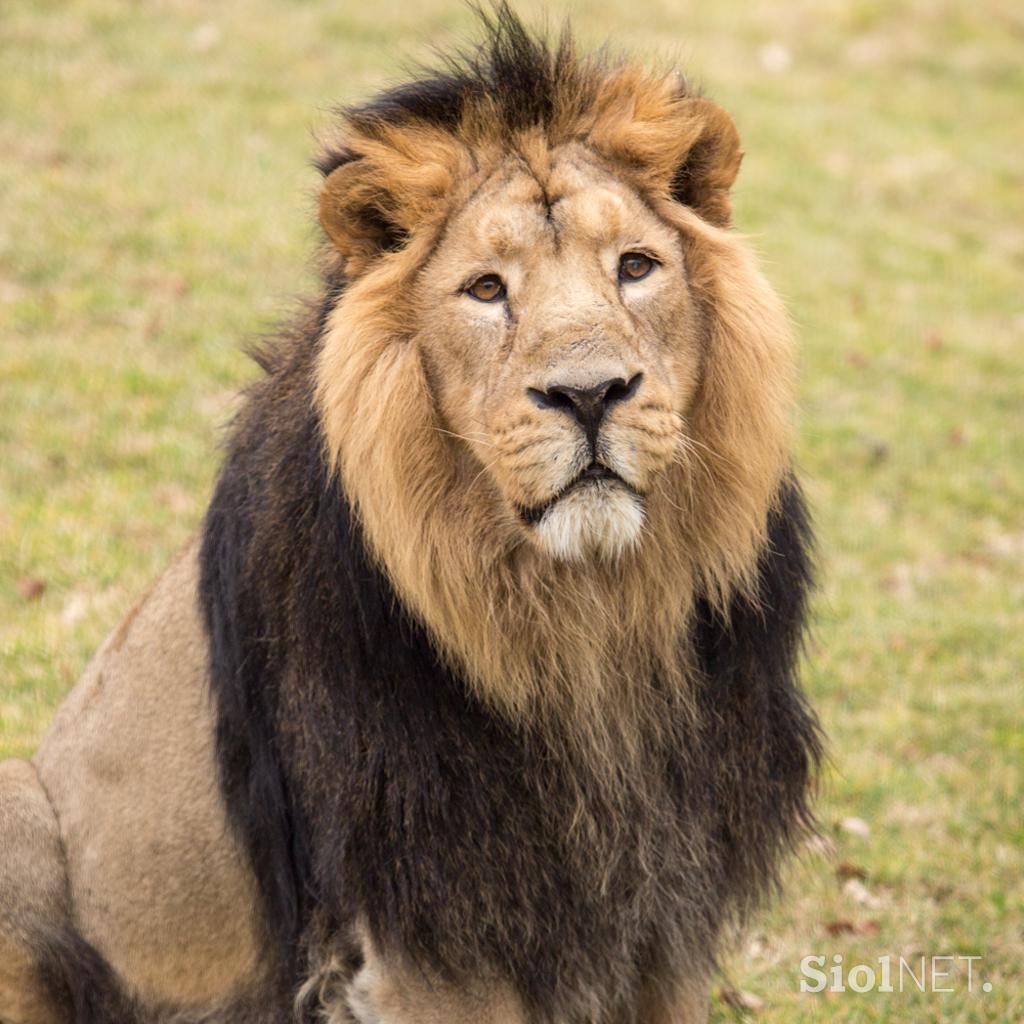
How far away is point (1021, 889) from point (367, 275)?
3.61 meters

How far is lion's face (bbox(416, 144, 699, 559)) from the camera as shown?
327 cm

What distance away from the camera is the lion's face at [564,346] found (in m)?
3.27

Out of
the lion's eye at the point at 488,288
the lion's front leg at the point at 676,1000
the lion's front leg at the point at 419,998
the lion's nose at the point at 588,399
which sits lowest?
the lion's front leg at the point at 676,1000

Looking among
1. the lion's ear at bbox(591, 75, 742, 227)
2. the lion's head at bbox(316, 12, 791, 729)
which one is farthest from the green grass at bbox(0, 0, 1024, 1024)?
the lion's ear at bbox(591, 75, 742, 227)

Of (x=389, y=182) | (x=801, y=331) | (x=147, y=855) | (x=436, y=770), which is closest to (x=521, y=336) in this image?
(x=389, y=182)

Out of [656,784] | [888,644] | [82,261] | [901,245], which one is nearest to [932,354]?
[901,245]

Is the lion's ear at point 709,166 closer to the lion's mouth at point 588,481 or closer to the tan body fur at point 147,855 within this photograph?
the lion's mouth at point 588,481

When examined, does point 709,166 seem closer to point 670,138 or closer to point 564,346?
point 670,138

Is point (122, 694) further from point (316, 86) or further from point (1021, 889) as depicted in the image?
point (316, 86)

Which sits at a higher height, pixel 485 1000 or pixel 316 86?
pixel 316 86

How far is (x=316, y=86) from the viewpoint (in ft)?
47.0

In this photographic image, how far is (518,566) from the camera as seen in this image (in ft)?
11.8

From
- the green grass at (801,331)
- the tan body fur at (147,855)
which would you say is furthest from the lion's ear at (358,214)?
the tan body fur at (147,855)

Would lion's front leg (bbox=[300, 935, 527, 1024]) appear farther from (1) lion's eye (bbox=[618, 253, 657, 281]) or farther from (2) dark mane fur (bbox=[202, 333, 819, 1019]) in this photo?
(1) lion's eye (bbox=[618, 253, 657, 281])
